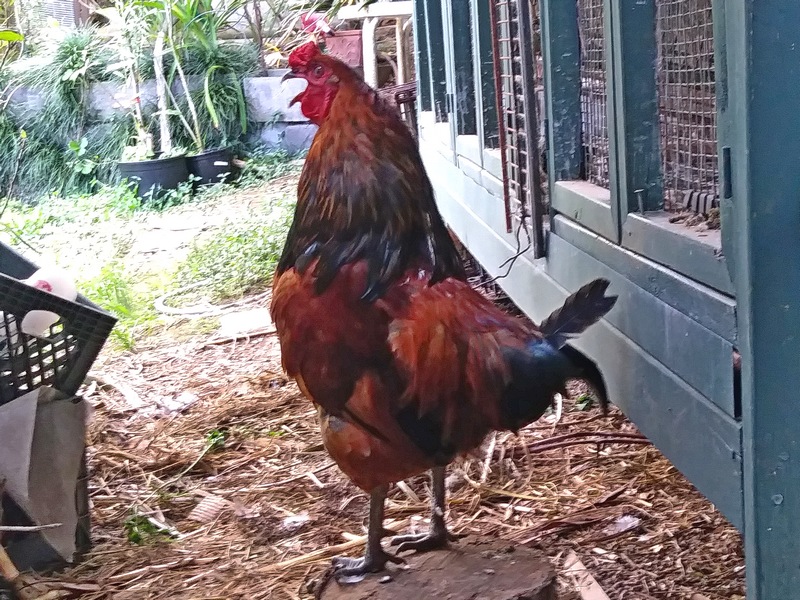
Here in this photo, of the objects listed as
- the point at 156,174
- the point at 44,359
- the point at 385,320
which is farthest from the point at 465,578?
the point at 156,174

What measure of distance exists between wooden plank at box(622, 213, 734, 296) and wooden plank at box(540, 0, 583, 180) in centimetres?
58

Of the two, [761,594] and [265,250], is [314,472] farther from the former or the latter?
[265,250]

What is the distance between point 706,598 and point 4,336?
190 cm

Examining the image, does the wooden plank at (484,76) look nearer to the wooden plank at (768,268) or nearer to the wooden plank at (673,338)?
the wooden plank at (673,338)

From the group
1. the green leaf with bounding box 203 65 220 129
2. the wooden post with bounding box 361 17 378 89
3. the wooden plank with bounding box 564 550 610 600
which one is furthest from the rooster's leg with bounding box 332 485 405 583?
the green leaf with bounding box 203 65 220 129

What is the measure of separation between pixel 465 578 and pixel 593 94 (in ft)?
4.43

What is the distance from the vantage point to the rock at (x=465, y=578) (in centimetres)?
156

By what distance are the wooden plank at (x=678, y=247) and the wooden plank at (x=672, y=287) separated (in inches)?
0.6

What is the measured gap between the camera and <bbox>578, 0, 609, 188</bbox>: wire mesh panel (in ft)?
7.16

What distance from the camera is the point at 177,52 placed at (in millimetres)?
8867

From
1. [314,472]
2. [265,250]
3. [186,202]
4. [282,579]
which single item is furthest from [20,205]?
[282,579]

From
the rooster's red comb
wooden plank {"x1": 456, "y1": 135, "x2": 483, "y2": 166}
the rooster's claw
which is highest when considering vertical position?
the rooster's red comb

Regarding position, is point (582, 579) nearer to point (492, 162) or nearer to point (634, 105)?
point (634, 105)

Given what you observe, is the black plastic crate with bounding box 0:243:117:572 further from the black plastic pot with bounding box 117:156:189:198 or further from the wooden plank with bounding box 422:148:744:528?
the black plastic pot with bounding box 117:156:189:198
